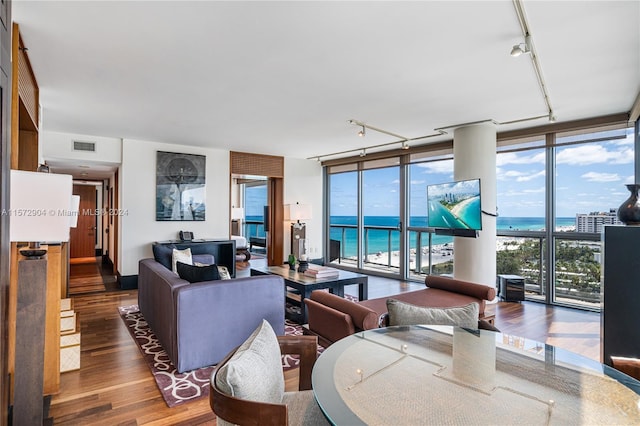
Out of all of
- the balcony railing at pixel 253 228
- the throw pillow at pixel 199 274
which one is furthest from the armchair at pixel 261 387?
the balcony railing at pixel 253 228

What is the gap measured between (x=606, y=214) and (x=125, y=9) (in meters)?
5.60

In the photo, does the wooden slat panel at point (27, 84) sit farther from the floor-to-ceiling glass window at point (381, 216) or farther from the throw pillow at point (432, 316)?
the floor-to-ceiling glass window at point (381, 216)

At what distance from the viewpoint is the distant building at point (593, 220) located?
4492 millimetres

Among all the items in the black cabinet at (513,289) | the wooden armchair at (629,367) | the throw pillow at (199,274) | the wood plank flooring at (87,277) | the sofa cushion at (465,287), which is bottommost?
the wood plank flooring at (87,277)

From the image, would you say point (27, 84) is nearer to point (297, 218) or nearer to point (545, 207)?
point (297, 218)

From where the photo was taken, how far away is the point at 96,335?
356 centimetres

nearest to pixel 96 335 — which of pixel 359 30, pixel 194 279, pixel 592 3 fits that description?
pixel 194 279

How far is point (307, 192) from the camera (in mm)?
8070

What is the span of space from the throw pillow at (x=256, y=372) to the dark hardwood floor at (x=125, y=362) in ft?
3.39

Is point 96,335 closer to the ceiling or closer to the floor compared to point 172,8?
closer to the floor

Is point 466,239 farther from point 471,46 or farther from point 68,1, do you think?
point 68,1

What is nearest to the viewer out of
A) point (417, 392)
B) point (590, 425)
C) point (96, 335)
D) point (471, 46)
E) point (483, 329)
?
point (590, 425)

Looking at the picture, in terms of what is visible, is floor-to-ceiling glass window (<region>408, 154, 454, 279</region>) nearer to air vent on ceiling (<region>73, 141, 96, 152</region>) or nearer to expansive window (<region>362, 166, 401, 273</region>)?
expansive window (<region>362, 166, 401, 273</region>)

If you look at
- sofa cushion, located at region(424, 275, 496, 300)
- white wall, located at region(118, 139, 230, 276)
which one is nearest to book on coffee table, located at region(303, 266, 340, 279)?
sofa cushion, located at region(424, 275, 496, 300)
